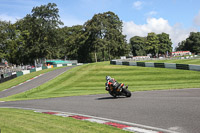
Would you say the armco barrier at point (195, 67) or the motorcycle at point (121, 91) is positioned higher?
the armco barrier at point (195, 67)

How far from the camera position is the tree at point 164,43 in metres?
119

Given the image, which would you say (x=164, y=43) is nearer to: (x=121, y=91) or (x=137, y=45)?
(x=137, y=45)

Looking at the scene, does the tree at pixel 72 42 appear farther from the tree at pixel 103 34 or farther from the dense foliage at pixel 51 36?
the tree at pixel 103 34

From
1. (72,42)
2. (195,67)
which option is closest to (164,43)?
(72,42)

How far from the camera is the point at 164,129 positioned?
660 cm

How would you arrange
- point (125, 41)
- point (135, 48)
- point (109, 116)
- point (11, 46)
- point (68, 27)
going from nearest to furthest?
point (109, 116) → point (11, 46) → point (125, 41) → point (68, 27) → point (135, 48)

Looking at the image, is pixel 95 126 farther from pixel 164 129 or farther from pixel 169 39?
pixel 169 39

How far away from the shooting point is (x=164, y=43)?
120 metres

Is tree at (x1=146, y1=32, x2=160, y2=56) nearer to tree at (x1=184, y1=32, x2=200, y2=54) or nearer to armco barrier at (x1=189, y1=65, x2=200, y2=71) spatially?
tree at (x1=184, y1=32, x2=200, y2=54)

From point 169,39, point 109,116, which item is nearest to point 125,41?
point 169,39

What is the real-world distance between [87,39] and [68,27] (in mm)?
35603

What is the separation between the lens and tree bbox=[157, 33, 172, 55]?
119 metres

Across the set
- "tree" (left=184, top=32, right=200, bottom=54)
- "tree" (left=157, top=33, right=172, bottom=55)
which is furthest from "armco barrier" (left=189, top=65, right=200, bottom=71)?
"tree" (left=184, top=32, right=200, bottom=54)

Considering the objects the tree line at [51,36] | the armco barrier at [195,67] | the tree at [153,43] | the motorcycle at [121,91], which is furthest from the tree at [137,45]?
the motorcycle at [121,91]
